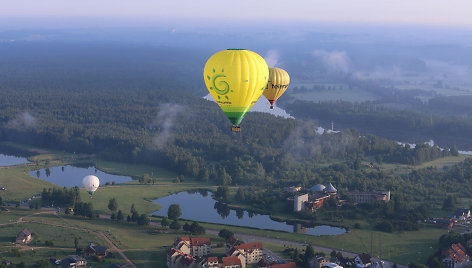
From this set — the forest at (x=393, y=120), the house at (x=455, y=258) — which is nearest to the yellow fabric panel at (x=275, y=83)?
the house at (x=455, y=258)

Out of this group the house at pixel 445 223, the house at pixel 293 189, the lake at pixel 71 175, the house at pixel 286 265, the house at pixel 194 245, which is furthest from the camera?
the lake at pixel 71 175

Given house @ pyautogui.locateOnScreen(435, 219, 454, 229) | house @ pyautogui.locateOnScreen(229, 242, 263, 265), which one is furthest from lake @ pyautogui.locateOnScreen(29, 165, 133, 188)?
house @ pyautogui.locateOnScreen(435, 219, 454, 229)

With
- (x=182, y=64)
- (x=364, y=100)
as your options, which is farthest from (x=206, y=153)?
Result: (x=182, y=64)

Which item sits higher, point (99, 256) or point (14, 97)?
point (14, 97)

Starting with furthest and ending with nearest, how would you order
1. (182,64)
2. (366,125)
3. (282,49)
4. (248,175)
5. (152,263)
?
(282,49) < (182,64) < (366,125) < (248,175) < (152,263)

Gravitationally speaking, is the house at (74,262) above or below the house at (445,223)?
below

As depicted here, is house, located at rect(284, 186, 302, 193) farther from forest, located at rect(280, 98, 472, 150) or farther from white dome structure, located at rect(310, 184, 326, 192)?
forest, located at rect(280, 98, 472, 150)

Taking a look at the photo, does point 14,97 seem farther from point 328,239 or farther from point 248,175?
point 328,239

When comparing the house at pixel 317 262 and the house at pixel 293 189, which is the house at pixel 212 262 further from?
the house at pixel 293 189
